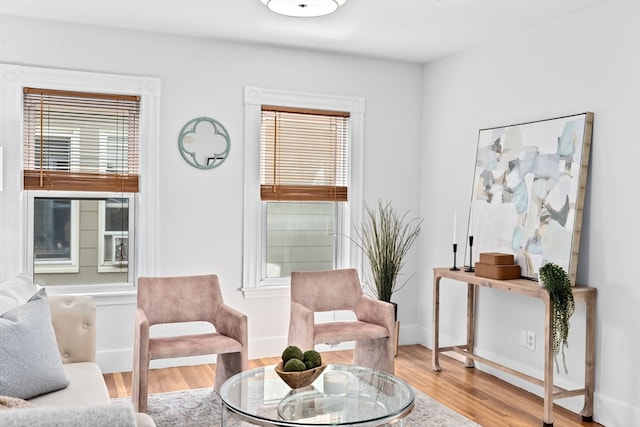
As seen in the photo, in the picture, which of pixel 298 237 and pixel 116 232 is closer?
pixel 116 232

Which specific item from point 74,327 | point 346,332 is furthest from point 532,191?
point 74,327

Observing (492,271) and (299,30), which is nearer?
(492,271)

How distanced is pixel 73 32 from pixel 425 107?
2.99m

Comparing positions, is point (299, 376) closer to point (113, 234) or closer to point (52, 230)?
point (113, 234)

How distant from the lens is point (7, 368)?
7.26ft

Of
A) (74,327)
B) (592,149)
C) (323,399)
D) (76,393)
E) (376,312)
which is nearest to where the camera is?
(76,393)

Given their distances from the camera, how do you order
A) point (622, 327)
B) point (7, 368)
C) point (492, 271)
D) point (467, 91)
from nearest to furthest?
1. point (7, 368)
2. point (622, 327)
3. point (492, 271)
4. point (467, 91)

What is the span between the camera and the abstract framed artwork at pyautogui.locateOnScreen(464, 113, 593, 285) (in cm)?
350

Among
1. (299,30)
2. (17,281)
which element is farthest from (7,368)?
(299,30)

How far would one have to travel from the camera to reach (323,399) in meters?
2.58

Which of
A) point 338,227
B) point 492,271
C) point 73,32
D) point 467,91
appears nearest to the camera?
point 492,271

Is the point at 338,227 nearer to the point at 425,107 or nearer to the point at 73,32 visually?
the point at 425,107

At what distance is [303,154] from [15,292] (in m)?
2.64

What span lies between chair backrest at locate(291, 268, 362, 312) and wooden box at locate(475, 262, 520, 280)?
1.02 m
